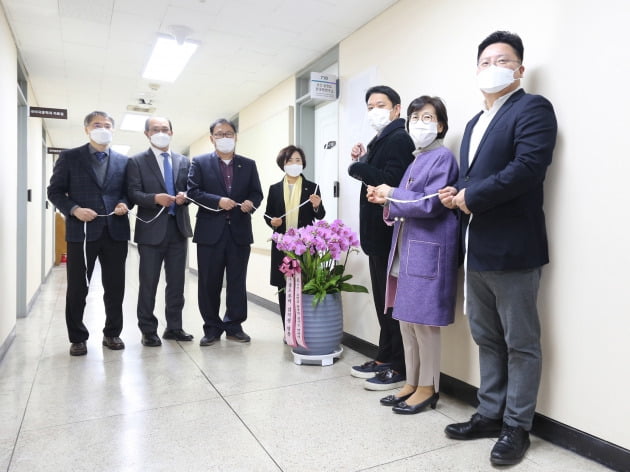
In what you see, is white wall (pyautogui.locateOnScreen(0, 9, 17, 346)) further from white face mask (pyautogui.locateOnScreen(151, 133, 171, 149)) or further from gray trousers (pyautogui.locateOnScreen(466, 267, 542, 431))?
gray trousers (pyautogui.locateOnScreen(466, 267, 542, 431))

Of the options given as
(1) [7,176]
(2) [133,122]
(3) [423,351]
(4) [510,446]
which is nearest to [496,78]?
(3) [423,351]

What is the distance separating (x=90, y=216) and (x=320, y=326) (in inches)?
65.1

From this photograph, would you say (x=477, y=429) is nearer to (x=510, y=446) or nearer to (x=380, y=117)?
(x=510, y=446)

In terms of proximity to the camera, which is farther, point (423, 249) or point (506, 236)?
point (423, 249)

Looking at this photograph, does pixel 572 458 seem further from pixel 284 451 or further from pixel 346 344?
pixel 346 344

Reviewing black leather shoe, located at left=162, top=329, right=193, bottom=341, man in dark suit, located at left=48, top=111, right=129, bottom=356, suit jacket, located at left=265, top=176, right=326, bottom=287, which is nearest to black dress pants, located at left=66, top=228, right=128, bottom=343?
man in dark suit, located at left=48, top=111, right=129, bottom=356

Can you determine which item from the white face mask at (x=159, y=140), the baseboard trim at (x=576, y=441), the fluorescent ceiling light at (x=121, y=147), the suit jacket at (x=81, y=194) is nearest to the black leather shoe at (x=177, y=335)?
the suit jacket at (x=81, y=194)

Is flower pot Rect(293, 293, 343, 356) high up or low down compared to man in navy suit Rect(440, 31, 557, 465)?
down

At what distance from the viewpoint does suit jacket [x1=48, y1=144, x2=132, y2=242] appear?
3016 mm

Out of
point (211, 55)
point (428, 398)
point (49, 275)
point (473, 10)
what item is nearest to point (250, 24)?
point (211, 55)

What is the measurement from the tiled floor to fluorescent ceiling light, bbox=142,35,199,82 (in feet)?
7.91

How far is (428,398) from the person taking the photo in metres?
2.21

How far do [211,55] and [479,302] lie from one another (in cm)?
317

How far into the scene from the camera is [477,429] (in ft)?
6.34
